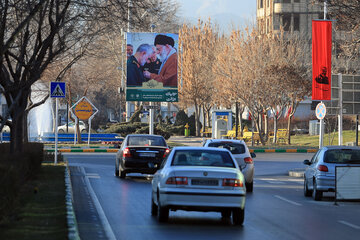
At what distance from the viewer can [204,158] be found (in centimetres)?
1378

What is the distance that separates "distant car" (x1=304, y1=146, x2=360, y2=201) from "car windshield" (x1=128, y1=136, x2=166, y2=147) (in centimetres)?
670

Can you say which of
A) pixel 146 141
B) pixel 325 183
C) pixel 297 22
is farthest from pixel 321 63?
pixel 297 22

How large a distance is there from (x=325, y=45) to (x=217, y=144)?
1399 cm

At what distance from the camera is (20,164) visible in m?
15.2

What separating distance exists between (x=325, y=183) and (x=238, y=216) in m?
6.13

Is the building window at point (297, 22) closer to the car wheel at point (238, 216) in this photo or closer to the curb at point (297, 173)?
the curb at point (297, 173)

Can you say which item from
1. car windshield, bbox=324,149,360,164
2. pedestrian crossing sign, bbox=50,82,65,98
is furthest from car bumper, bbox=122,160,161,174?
car windshield, bbox=324,149,360,164

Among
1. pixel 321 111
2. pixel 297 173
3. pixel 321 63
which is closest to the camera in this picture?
pixel 297 173

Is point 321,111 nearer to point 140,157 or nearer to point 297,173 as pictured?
point 297,173

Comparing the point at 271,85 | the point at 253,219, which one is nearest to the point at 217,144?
the point at 253,219

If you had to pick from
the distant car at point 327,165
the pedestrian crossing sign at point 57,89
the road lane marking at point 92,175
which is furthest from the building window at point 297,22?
the distant car at point 327,165

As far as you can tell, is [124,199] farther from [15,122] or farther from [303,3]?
[303,3]

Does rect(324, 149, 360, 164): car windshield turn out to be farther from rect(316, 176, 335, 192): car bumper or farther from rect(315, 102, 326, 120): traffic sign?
rect(315, 102, 326, 120): traffic sign

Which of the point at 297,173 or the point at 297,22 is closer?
the point at 297,173
